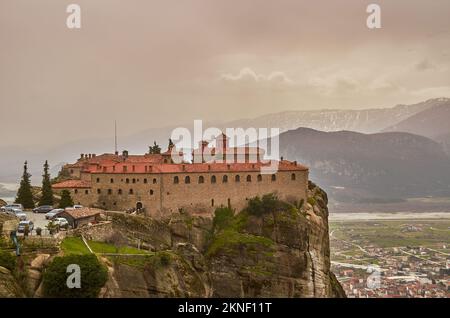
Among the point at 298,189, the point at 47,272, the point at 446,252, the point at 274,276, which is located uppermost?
the point at 298,189

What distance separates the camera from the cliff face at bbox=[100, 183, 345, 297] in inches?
1967

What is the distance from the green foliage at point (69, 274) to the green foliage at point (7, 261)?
2134mm

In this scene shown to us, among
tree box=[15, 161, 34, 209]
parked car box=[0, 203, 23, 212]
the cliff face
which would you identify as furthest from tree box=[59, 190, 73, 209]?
the cliff face

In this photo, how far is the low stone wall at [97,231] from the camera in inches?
1780

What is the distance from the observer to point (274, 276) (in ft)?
181

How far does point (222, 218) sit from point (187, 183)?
5.11m

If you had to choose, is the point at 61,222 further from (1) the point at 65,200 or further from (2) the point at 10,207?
(2) the point at 10,207

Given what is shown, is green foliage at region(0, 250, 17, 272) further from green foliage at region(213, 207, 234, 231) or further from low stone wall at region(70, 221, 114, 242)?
green foliage at region(213, 207, 234, 231)

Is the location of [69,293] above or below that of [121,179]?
below

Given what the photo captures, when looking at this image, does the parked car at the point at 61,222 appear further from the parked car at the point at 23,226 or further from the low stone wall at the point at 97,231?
the parked car at the point at 23,226
